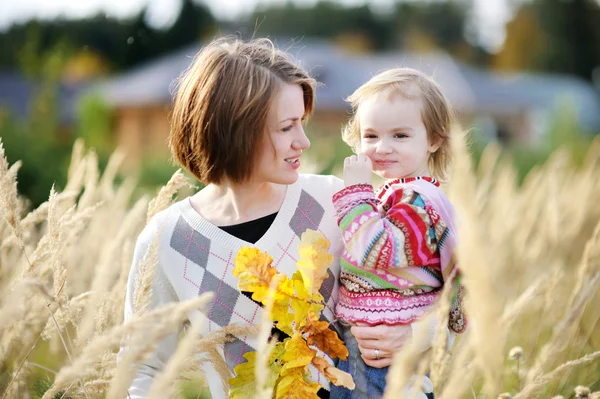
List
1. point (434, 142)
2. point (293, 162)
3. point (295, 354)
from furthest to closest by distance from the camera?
point (434, 142) → point (293, 162) → point (295, 354)

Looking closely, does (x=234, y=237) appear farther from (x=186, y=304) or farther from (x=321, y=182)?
(x=186, y=304)

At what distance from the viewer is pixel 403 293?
6.21 feet

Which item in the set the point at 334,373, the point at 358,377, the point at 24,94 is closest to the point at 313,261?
the point at 334,373

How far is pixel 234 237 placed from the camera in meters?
2.08

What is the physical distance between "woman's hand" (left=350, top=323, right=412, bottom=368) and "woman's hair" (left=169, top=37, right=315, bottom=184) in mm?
638

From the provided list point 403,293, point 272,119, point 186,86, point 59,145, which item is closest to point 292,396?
point 403,293

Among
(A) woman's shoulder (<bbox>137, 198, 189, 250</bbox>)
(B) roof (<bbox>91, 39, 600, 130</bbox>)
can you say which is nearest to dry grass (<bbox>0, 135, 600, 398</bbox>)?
(A) woman's shoulder (<bbox>137, 198, 189, 250</bbox>)

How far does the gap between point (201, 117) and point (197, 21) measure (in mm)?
43670

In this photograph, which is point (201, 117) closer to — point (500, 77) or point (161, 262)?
point (161, 262)

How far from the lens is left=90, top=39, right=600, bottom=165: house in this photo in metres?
33.0

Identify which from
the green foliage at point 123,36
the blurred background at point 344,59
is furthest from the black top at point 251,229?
the green foliage at point 123,36

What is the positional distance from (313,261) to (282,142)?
0.45m

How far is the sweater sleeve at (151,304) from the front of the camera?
2023 mm

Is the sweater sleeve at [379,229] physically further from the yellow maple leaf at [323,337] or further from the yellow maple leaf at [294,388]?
the yellow maple leaf at [294,388]
